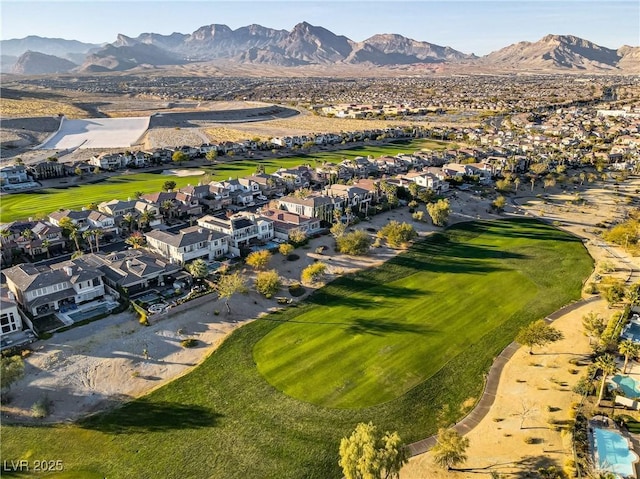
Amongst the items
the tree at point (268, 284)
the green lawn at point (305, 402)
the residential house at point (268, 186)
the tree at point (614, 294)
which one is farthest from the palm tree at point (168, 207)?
the tree at point (614, 294)

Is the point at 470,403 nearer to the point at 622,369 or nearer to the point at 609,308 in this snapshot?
the point at 622,369

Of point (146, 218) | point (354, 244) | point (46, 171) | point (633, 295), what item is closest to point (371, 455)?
point (354, 244)

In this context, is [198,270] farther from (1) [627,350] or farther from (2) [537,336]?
(1) [627,350]

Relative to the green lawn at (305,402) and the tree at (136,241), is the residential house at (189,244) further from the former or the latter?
the green lawn at (305,402)

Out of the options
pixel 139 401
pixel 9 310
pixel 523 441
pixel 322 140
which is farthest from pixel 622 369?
pixel 322 140

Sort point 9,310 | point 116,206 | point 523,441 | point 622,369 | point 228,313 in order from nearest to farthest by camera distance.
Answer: point 523,441, point 622,369, point 9,310, point 228,313, point 116,206

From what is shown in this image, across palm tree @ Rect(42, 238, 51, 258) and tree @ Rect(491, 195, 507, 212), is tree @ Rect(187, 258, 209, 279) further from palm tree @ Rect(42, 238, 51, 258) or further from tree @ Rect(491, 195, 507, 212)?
tree @ Rect(491, 195, 507, 212)
